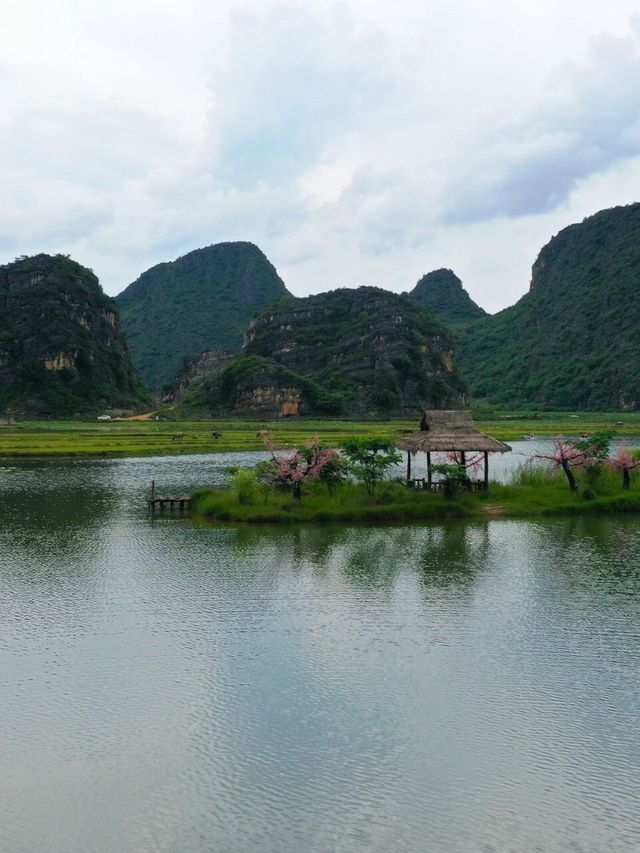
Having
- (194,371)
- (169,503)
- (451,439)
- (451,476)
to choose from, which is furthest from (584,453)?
(194,371)

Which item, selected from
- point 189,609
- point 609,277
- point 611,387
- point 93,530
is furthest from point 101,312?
point 189,609

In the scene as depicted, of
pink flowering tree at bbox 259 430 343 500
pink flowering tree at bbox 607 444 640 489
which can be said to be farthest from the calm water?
pink flowering tree at bbox 607 444 640 489

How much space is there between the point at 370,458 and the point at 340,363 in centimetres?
14003

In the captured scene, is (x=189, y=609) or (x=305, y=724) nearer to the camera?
(x=305, y=724)

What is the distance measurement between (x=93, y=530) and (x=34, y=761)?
17.0 meters

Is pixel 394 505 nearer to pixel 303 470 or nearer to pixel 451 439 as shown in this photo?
pixel 303 470

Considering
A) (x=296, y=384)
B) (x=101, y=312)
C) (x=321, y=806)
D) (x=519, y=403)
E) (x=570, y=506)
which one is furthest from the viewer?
(x=519, y=403)

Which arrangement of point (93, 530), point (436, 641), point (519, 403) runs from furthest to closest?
A: point (519, 403) → point (93, 530) → point (436, 641)

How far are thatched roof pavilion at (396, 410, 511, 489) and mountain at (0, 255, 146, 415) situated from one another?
107 metres

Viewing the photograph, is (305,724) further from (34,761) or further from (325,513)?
(325,513)

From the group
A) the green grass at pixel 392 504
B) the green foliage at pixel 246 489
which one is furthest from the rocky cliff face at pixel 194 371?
the green grass at pixel 392 504

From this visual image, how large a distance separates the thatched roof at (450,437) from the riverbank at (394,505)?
6.21 ft

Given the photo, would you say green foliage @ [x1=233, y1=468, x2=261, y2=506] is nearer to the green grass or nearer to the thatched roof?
the green grass

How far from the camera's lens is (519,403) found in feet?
596
